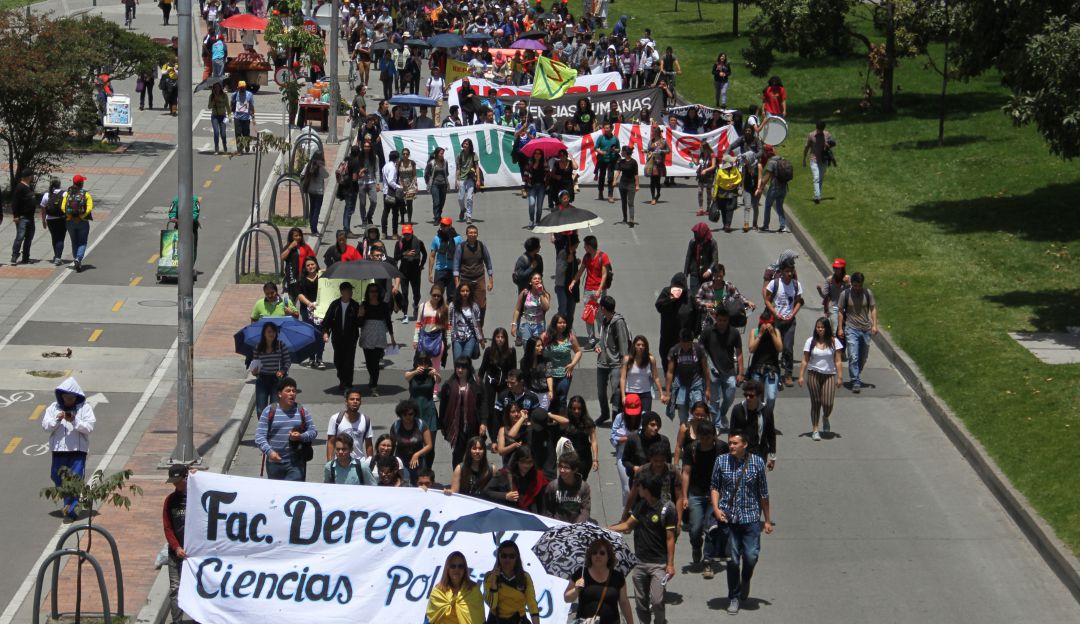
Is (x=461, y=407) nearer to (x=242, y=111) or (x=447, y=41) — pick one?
(x=242, y=111)

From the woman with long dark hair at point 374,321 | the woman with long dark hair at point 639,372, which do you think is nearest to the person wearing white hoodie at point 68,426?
the woman with long dark hair at point 374,321

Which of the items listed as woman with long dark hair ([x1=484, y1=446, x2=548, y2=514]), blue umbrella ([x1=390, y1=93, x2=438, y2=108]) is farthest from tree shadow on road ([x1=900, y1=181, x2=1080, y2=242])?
woman with long dark hair ([x1=484, y1=446, x2=548, y2=514])

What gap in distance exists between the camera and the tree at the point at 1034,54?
2436 centimetres

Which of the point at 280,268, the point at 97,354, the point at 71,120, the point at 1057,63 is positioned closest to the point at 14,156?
the point at 71,120

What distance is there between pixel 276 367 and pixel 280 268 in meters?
8.99

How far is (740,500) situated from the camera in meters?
13.6

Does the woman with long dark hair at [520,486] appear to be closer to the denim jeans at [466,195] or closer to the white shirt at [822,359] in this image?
the white shirt at [822,359]

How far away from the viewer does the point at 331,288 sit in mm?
21875

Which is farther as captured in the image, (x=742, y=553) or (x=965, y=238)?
(x=965, y=238)

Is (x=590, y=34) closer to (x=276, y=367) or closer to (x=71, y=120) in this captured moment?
(x=71, y=120)

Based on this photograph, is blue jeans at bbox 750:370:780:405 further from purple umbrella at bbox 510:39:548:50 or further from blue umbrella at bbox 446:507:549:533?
purple umbrella at bbox 510:39:548:50

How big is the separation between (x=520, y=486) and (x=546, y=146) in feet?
60.1

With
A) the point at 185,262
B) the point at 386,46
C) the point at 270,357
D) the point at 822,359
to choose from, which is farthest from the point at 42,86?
the point at 822,359

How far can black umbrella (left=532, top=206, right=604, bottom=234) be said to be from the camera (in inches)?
898
